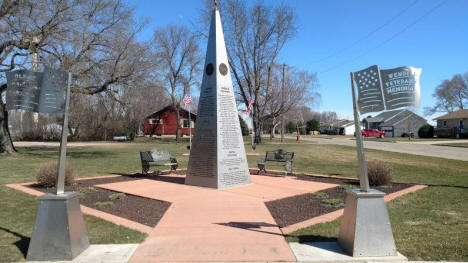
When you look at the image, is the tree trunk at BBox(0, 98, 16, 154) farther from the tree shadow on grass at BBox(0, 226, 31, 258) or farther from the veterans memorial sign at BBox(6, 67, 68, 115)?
the veterans memorial sign at BBox(6, 67, 68, 115)

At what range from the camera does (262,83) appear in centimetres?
3541

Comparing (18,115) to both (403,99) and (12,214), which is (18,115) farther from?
(403,99)

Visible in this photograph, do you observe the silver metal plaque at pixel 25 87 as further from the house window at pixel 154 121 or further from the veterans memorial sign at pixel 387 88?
the house window at pixel 154 121

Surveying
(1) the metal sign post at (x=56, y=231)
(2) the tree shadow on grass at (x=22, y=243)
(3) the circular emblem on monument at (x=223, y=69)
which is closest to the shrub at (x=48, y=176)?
(2) the tree shadow on grass at (x=22, y=243)

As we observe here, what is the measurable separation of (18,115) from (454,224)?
186 feet

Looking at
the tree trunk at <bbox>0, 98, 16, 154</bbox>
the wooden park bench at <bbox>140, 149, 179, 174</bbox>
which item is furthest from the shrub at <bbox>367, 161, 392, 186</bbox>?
the tree trunk at <bbox>0, 98, 16, 154</bbox>

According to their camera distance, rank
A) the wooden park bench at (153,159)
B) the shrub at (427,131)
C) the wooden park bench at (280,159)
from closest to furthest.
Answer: the wooden park bench at (280,159)
the wooden park bench at (153,159)
the shrub at (427,131)

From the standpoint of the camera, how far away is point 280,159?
1215 cm

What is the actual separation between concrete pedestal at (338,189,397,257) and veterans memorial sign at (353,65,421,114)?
110 cm

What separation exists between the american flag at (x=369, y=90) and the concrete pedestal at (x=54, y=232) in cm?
380

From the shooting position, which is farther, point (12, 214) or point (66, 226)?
point (12, 214)

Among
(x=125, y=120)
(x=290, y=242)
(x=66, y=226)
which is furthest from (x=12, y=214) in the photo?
(x=125, y=120)

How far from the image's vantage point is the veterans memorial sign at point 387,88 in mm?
4070

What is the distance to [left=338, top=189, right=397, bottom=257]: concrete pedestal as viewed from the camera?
13.1 feet
